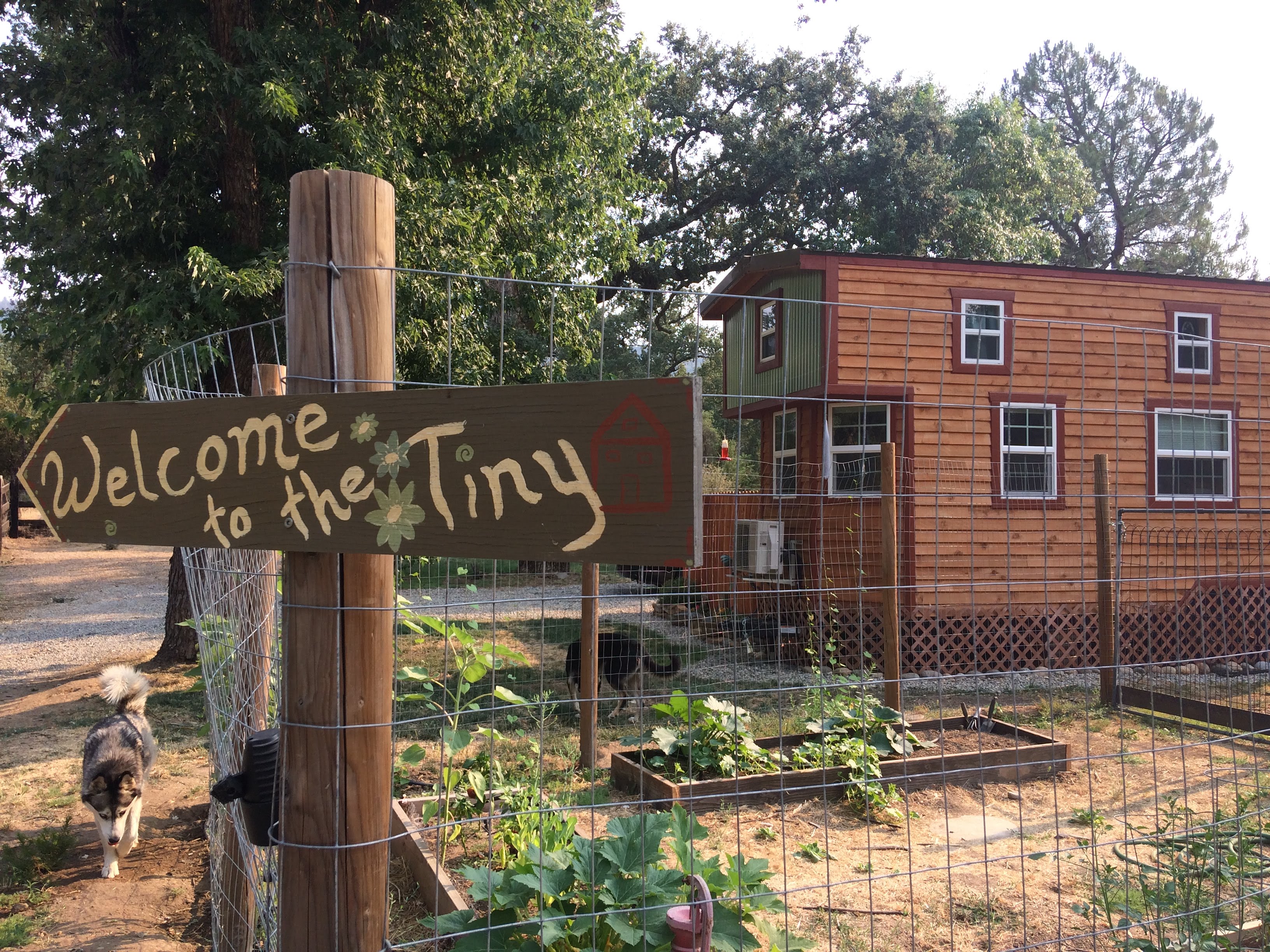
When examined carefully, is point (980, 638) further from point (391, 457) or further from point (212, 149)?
point (391, 457)

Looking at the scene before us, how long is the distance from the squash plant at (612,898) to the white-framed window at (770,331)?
29.9ft

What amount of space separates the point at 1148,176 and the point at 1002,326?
34.6m

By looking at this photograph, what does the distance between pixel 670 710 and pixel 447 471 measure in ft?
11.3

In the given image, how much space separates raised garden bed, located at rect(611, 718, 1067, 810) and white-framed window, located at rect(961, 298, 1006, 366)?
215 inches

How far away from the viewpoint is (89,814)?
505 cm

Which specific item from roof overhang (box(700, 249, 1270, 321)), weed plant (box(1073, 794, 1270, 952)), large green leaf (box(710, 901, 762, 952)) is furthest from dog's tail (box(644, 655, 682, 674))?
large green leaf (box(710, 901, 762, 952))

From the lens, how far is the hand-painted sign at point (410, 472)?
150cm

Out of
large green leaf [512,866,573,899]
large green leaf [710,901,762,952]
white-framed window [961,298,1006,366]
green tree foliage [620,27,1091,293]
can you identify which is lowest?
large green leaf [710,901,762,952]

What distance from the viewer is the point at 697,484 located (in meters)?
1.46

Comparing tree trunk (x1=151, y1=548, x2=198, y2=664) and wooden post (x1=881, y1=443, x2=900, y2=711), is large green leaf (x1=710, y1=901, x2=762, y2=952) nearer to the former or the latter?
wooden post (x1=881, y1=443, x2=900, y2=711)

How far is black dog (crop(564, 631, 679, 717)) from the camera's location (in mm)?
7035

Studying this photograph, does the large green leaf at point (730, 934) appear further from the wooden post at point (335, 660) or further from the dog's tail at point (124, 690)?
the dog's tail at point (124, 690)

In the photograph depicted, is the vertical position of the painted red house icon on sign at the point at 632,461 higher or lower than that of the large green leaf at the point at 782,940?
higher

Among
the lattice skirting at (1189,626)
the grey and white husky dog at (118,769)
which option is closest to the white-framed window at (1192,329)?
the lattice skirting at (1189,626)
